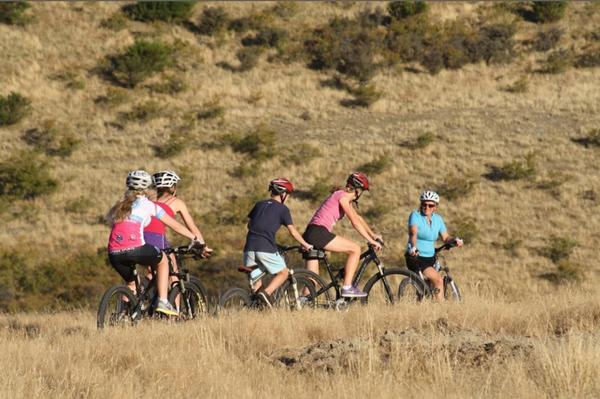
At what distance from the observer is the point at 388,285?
11.7m

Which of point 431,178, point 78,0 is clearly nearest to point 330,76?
point 431,178

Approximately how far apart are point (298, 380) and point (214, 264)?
872 inches

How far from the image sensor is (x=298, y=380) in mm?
7074

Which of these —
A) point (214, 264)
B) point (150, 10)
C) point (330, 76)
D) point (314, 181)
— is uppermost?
point (150, 10)

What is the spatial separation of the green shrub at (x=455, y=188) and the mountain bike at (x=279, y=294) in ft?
77.9

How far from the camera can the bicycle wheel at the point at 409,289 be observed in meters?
11.8

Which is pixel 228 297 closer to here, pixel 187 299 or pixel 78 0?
pixel 187 299

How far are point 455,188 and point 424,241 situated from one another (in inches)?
892

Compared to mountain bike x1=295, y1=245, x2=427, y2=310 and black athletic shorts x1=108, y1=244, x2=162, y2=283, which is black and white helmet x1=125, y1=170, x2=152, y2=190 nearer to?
black athletic shorts x1=108, y1=244, x2=162, y2=283

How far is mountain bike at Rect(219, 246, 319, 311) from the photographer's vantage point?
35.3ft

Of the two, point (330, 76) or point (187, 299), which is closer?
point (187, 299)

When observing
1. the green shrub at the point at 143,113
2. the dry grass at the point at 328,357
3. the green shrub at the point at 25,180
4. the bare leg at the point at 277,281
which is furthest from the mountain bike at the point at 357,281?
the green shrub at the point at 143,113

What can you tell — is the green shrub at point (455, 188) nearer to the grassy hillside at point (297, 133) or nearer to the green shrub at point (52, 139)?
the grassy hillside at point (297, 133)

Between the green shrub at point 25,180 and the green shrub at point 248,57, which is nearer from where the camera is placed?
the green shrub at point 25,180
